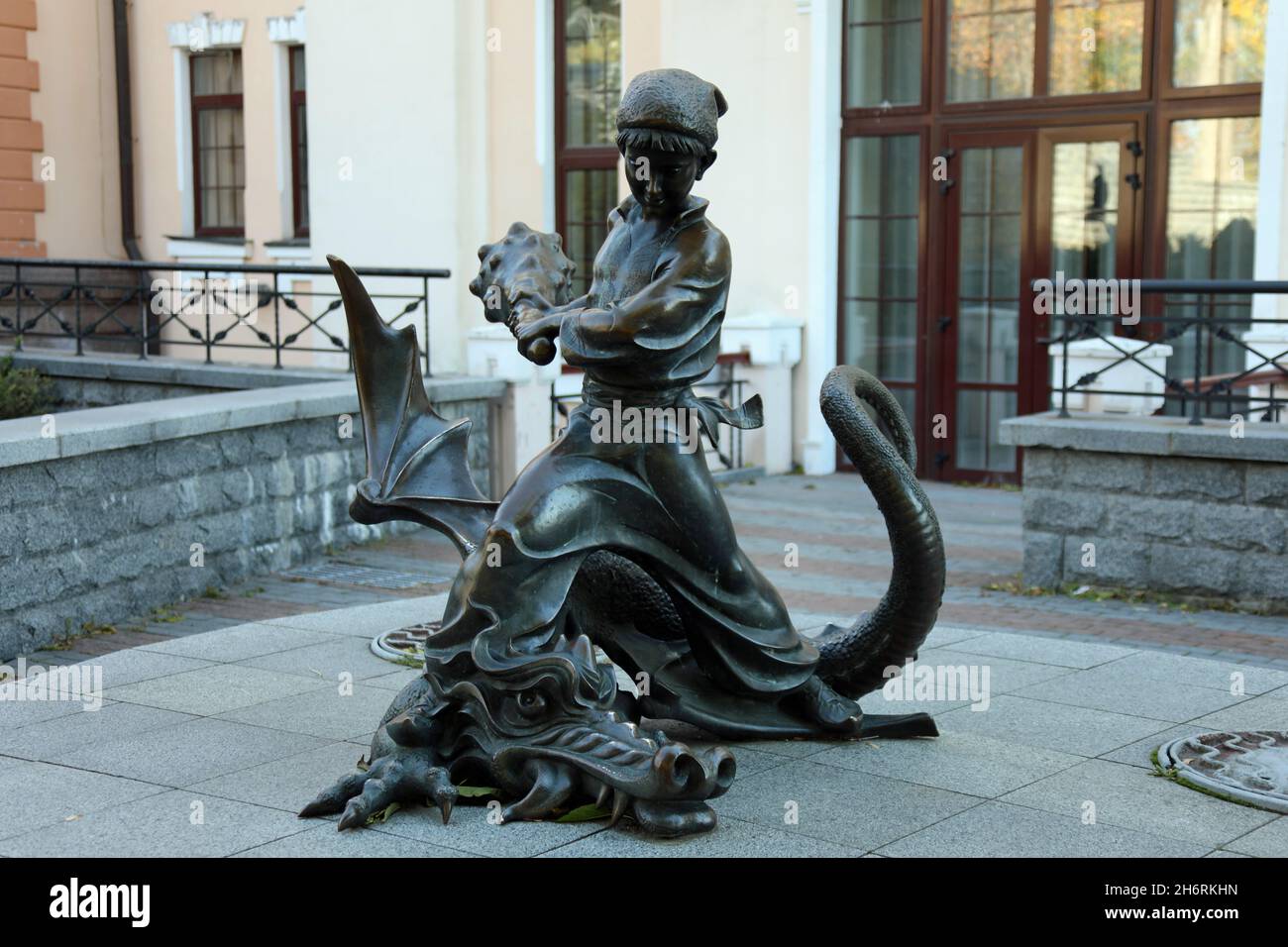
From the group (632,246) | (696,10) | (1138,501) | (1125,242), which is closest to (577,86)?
(696,10)

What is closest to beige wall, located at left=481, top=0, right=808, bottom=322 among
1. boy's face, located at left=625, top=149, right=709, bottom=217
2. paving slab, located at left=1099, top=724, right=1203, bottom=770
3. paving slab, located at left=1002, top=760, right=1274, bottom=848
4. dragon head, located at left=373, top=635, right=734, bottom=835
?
paving slab, located at left=1099, top=724, right=1203, bottom=770

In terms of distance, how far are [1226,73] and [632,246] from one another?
8.39m

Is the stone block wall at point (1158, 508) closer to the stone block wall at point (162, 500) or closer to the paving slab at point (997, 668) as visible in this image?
the paving slab at point (997, 668)

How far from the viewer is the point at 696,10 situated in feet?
44.3

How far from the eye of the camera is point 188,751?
5008 millimetres

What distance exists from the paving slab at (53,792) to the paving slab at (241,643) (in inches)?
56.6

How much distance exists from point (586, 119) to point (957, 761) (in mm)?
10823

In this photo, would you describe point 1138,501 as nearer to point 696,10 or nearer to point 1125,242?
point 1125,242

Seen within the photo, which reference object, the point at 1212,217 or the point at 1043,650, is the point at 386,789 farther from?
the point at 1212,217

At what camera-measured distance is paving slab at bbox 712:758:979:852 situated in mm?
4273

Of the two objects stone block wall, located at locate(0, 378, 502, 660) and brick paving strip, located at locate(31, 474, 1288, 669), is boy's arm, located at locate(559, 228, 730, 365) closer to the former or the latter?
brick paving strip, located at locate(31, 474, 1288, 669)

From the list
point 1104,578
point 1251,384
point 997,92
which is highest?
point 997,92

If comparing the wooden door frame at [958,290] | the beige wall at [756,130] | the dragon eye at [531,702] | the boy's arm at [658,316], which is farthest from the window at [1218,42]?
the dragon eye at [531,702]

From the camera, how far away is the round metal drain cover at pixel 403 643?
20.6 ft
